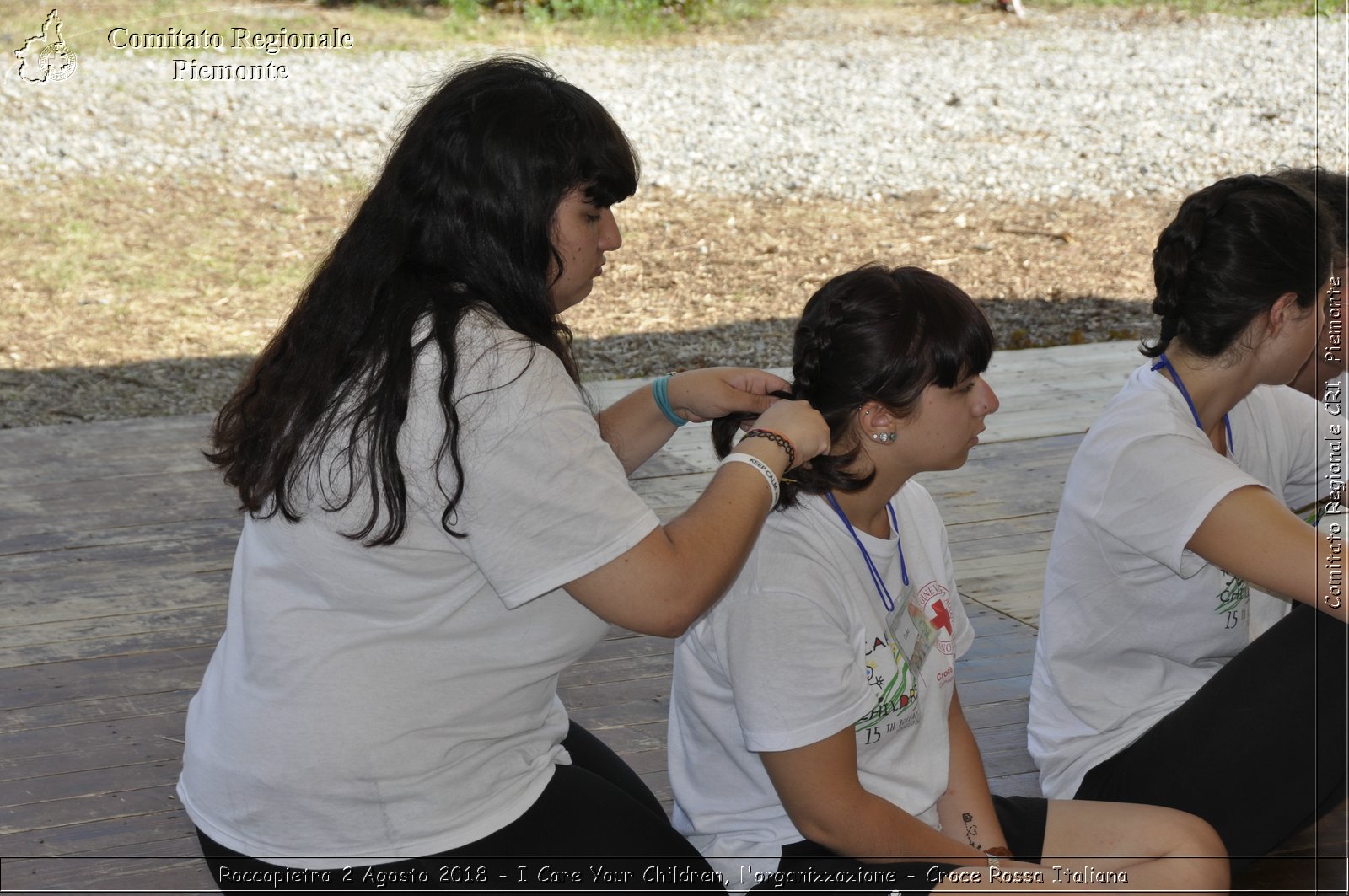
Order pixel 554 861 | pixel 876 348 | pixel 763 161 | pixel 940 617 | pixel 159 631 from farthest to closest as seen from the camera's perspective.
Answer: pixel 763 161
pixel 159 631
pixel 940 617
pixel 876 348
pixel 554 861

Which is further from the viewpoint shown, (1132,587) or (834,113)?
(834,113)

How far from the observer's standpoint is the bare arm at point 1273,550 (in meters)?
1.69

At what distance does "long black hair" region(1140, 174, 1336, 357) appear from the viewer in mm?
1826

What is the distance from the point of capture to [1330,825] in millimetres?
2176

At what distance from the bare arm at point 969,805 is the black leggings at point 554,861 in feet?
1.08

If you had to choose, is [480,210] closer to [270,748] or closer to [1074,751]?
[270,748]

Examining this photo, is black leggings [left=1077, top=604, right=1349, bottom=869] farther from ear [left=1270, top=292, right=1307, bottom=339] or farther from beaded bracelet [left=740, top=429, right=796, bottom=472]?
beaded bracelet [left=740, top=429, right=796, bottom=472]

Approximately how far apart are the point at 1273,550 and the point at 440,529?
3.43 feet

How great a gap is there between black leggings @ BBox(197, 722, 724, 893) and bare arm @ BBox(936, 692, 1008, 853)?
1.08ft

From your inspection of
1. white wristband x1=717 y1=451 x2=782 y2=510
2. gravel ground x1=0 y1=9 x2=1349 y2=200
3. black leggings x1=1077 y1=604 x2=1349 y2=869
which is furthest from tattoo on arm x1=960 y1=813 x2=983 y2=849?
gravel ground x1=0 y1=9 x2=1349 y2=200

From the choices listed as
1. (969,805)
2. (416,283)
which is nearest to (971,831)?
(969,805)

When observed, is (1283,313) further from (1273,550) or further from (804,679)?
(804,679)

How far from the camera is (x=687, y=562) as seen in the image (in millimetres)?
1388

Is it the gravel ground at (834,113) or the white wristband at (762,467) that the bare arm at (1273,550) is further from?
the gravel ground at (834,113)
